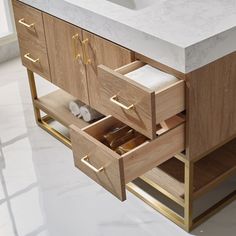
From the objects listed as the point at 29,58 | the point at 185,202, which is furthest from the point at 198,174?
the point at 29,58

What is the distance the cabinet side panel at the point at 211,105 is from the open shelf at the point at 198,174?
18 cm

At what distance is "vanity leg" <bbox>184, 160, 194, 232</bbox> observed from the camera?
6.15 feet

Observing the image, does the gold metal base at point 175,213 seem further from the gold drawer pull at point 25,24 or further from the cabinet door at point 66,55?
the gold drawer pull at point 25,24

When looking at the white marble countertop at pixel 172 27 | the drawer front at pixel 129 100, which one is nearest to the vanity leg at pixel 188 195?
the drawer front at pixel 129 100

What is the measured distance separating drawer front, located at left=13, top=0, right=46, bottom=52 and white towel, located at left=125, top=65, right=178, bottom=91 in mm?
638

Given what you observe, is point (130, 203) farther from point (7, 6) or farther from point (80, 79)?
point (7, 6)

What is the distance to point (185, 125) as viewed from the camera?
179cm

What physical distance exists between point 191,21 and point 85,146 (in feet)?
1.67

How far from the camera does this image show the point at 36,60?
2400 millimetres

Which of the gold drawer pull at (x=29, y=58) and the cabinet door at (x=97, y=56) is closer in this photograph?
the cabinet door at (x=97, y=56)

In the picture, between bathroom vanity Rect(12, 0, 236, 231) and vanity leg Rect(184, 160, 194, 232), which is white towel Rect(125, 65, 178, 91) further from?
vanity leg Rect(184, 160, 194, 232)

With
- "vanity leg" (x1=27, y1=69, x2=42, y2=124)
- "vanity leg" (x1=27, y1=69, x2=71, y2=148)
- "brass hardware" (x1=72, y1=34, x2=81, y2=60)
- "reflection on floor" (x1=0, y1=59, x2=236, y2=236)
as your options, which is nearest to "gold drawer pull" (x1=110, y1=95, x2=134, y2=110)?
"brass hardware" (x1=72, y1=34, x2=81, y2=60)

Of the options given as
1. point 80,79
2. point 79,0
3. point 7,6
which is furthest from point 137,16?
point 7,6

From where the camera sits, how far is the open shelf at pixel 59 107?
2.47 m
